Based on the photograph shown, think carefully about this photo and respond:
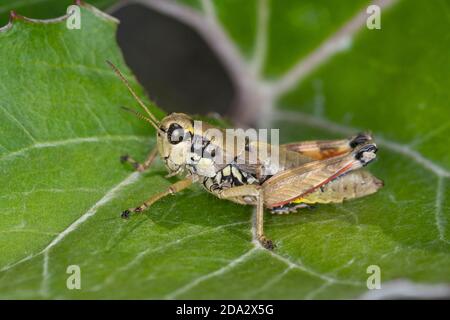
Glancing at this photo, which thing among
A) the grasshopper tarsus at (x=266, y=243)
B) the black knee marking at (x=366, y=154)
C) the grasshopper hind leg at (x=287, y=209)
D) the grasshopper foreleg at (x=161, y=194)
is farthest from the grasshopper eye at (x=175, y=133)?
the black knee marking at (x=366, y=154)

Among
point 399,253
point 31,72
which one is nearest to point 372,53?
point 399,253

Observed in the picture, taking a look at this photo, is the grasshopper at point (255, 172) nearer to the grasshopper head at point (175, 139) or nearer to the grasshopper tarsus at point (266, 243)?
→ the grasshopper head at point (175, 139)

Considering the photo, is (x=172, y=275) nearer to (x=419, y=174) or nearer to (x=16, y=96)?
(x=16, y=96)

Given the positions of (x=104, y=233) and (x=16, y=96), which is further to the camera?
(x=16, y=96)

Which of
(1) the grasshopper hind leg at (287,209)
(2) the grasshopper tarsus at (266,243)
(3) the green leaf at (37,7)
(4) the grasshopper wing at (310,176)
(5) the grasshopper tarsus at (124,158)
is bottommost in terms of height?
(2) the grasshopper tarsus at (266,243)

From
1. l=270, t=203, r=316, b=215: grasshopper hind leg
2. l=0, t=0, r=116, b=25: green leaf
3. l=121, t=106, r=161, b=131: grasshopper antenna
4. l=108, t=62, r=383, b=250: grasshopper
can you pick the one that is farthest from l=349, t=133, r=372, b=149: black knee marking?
l=0, t=0, r=116, b=25: green leaf

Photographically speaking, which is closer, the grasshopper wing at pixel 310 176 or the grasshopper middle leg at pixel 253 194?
the grasshopper middle leg at pixel 253 194

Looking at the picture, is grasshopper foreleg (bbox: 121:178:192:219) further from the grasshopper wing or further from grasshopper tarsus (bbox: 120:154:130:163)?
the grasshopper wing
